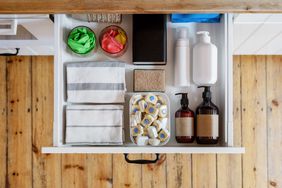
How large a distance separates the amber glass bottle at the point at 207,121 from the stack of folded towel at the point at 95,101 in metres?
0.25

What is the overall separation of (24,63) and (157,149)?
4.44 ft

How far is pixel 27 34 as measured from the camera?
1.71 metres

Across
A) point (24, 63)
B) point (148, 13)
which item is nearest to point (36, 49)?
point (24, 63)

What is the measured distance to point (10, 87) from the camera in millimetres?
2346

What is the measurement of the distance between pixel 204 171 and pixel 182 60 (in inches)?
43.6

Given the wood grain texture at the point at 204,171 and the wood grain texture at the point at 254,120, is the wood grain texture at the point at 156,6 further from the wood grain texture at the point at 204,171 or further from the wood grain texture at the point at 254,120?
the wood grain texture at the point at 204,171

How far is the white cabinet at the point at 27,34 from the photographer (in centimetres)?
140

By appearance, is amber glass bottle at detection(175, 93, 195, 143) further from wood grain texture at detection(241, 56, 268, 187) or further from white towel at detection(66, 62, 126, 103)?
wood grain texture at detection(241, 56, 268, 187)

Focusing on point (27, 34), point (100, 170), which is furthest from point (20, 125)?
point (27, 34)

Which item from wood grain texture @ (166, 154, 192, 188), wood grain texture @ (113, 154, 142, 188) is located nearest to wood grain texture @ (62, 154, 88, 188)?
wood grain texture @ (113, 154, 142, 188)

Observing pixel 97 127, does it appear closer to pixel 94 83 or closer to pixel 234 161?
pixel 94 83

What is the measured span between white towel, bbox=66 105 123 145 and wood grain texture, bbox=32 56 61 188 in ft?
3.36

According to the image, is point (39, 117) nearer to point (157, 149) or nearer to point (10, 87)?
point (10, 87)

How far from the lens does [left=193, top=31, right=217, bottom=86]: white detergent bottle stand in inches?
51.4
